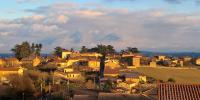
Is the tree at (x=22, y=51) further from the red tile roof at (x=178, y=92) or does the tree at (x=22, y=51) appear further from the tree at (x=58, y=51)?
the red tile roof at (x=178, y=92)

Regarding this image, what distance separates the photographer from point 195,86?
1605 centimetres

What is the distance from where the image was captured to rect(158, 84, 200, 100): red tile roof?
49.5ft

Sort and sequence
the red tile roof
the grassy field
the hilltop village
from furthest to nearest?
the grassy field → the hilltop village → the red tile roof

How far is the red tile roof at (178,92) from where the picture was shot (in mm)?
15086

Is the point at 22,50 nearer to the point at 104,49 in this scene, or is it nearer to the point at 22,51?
the point at 22,51

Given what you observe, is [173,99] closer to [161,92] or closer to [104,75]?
[161,92]

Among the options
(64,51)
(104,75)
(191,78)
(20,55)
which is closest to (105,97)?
(104,75)

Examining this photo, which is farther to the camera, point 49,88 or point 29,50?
point 29,50

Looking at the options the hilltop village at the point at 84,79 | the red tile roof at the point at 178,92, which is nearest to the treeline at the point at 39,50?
the hilltop village at the point at 84,79

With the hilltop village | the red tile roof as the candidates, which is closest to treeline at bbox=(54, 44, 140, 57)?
the hilltop village

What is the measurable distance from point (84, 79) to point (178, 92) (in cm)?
5675

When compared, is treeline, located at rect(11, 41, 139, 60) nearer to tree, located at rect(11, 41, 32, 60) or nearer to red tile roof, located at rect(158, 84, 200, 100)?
tree, located at rect(11, 41, 32, 60)

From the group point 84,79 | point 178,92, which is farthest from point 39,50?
point 178,92

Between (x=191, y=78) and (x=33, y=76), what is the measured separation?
114ft
